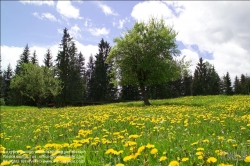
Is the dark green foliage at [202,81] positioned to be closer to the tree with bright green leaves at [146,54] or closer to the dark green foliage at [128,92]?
the dark green foliage at [128,92]

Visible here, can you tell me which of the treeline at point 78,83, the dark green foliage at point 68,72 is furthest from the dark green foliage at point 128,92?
the dark green foliage at point 68,72

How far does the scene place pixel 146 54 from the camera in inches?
954

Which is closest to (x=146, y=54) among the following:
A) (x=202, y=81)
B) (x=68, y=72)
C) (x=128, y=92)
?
(x=68, y=72)

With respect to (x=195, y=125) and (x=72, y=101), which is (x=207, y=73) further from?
(x=195, y=125)

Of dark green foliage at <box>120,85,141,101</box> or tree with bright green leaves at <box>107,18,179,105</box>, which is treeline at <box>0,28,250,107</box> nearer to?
dark green foliage at <box>120,85,141,101</box>

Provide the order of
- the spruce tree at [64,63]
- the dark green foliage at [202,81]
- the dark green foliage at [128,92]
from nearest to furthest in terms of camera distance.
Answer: the spruce tree at [64,63]
the dark green foliage at [128,92]
the dark green foliage at [202,81]

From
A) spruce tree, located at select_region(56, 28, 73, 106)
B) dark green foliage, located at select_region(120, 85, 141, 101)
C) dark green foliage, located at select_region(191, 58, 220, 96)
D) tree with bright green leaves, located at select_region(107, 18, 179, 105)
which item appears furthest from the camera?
dark green foliage, located at select_region(191, 58, 220, 96)

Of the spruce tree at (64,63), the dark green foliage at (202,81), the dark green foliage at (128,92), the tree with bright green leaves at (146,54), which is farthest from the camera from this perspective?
the dark green foliage at (202,81)

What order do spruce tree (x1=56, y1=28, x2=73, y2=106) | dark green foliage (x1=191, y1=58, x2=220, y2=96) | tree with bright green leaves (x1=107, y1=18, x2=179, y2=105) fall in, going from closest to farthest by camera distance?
tree with bright green leaves (x1=107, y1=18, x2=179, y2=105) → spruce tree (x1=56, y1=28, x2=73, y2=106) → dark green foliage (x1=191, y1=58, x2=220, y2=96)

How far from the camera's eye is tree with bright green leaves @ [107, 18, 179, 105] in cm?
2425

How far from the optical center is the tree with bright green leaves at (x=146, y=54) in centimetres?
2425

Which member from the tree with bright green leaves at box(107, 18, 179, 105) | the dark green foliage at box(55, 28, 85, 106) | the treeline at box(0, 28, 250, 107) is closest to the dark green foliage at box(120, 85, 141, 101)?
the treeline at box(0, 28, 250, 107)

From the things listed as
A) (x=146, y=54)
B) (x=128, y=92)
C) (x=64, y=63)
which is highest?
(x=64, y=63)

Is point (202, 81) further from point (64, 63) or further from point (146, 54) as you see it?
point (146, 54)
